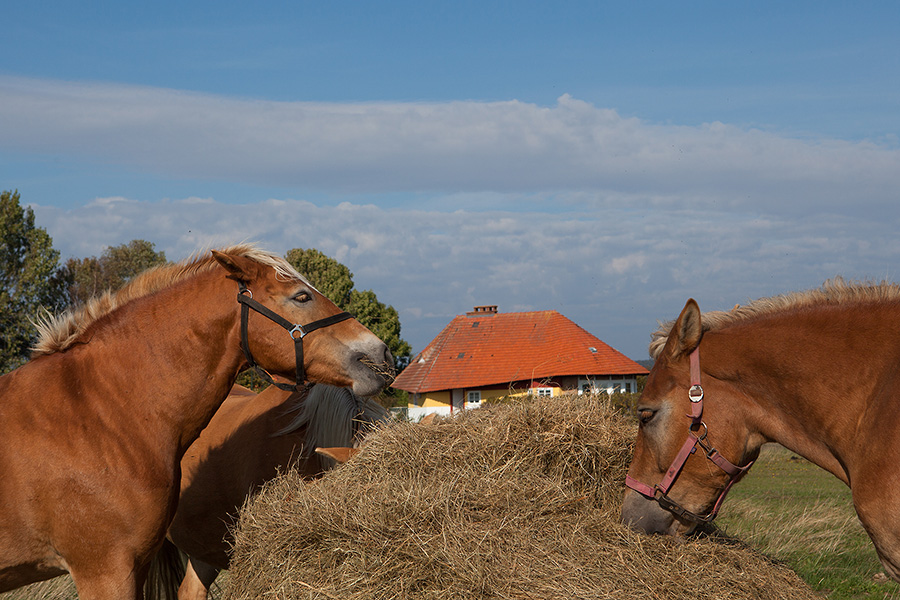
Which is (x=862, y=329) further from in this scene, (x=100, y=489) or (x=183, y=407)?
(x=100, y=489)

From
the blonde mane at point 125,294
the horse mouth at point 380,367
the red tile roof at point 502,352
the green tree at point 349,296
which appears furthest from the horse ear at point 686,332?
the green tree at point 349,296

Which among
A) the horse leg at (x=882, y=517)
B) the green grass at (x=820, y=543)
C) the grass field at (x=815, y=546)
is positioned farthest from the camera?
the green grass at (x=820, y=543)

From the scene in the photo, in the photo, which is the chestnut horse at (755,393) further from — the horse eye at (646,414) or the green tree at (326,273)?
the green tree at (326,273)

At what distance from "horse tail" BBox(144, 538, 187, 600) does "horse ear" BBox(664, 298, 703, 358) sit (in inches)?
149

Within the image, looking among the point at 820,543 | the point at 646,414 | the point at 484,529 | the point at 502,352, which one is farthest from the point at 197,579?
the point at 502,352

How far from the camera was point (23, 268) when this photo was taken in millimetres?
33156

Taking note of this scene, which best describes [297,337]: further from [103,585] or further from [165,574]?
[165,574]

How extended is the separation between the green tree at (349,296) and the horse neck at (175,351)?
27592mm

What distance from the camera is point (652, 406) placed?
11.4ft

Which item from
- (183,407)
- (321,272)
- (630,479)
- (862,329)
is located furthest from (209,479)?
(321,272)

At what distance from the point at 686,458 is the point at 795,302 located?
0.96 meters

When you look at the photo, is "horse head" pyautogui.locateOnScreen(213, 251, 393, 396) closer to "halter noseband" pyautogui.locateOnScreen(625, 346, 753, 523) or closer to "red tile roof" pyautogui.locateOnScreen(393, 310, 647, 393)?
"halter noseband" pyautogui.locateOnScreen(625, 346, 753, 523)

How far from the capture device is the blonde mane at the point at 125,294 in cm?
354

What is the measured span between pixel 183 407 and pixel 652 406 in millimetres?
2377
